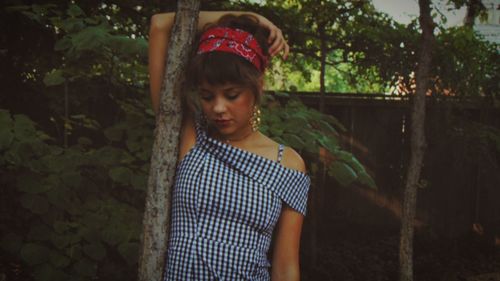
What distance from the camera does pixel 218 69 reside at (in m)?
1.66

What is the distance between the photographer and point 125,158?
Answer: 2.70 m

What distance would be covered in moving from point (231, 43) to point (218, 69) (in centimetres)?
10

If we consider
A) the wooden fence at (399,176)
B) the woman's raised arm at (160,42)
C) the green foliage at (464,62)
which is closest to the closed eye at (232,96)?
the woman's raised arm at (160,42)

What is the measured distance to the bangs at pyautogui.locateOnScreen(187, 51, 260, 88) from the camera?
164cm

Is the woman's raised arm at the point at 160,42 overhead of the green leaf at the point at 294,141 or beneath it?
overhead

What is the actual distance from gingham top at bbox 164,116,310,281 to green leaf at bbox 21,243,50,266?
1.02m

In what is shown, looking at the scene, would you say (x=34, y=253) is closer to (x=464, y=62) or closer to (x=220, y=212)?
(x=220, y=212)

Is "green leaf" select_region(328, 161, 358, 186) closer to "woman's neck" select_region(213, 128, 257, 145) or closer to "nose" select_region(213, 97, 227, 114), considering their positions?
"woman's neck" select_region(213, 128, 257, 145)

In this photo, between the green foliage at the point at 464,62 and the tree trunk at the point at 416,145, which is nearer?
the tree trunk at the point at 416,145

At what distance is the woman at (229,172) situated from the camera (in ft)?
5.41

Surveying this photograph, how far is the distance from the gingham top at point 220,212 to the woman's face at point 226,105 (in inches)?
2.9

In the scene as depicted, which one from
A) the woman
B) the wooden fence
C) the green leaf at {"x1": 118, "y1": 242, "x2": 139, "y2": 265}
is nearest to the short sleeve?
the woman

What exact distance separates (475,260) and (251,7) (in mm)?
4018

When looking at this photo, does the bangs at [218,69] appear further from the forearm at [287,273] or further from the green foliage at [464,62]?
the green foliage at [464,62]
